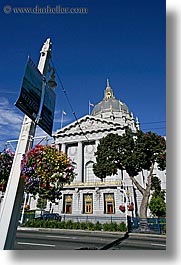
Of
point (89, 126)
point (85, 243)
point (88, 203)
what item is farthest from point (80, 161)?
point (85, 243)

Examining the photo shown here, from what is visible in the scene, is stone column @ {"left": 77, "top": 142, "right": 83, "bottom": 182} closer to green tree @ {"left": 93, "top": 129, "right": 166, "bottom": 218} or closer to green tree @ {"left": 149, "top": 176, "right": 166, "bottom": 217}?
green tree @ {"left": 93, "top": 129, "right": 166, "bottom": 218}

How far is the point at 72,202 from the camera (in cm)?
1596

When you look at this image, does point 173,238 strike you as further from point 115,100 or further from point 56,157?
point 115,100

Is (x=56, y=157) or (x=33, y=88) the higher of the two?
(x=33, y=88)

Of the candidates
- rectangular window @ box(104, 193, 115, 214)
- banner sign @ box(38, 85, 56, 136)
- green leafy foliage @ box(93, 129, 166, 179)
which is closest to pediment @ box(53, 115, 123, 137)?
rectangular window @ box(104, 193, 115, 214)

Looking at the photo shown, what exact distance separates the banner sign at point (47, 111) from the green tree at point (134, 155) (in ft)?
21.2

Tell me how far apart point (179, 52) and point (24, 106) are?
253 cm

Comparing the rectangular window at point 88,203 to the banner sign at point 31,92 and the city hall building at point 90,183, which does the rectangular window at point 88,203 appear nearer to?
the city hall building at point 90,183

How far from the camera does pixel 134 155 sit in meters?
9.64

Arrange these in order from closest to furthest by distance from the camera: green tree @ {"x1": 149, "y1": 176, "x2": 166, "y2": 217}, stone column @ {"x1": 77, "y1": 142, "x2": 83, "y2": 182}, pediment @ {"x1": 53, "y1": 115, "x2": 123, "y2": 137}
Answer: green tree @ {"x1": 149, "y1": 176, "x2": 166, "y2": 217}
pediment @ {"x1": 53, "y1": 115, "x2": 123, "y2": 137}
stone column @ {"x1": 77, "y1": 142, "x2": 83, "y2": 182}

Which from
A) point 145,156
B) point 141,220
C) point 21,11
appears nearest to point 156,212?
point 141,220

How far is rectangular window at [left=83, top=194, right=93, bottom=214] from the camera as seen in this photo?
15.4 meters

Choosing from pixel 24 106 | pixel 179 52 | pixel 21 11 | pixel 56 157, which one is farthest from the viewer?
pixel 21 11

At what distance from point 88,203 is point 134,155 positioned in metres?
7.64
